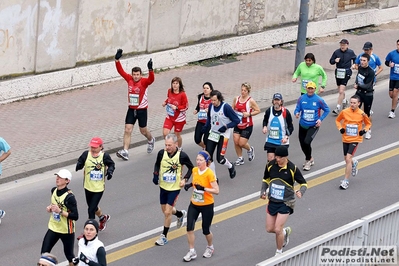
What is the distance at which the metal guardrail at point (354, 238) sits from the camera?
9290mm

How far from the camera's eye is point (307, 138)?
1562cm

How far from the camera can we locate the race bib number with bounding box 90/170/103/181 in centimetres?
1221

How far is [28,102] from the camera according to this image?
63.9 ft

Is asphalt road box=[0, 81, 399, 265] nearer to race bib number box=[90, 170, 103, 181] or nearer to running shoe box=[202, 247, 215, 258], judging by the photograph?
running shoe box=[202, 247, 215, 258]

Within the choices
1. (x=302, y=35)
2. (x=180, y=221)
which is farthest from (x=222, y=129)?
(x=302, y=35)

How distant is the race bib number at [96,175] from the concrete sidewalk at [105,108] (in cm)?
320

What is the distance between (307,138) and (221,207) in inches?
97.2

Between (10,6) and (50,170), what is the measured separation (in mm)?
4805

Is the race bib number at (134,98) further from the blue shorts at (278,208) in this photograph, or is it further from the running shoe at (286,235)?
the blue shorts at (278,208)

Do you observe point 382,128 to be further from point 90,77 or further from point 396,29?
point 396,29

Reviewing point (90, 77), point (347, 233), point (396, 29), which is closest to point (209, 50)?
point (90, 77)

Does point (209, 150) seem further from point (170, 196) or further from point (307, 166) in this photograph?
point (170, 196)

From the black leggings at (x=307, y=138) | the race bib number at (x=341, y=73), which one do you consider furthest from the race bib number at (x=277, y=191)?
the race bib number at (x=341, y=73)

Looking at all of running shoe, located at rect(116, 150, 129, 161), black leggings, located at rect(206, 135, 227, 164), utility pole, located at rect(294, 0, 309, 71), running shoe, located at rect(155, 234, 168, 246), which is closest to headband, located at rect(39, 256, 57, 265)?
running shoe, located at rect(155, 234, 168, 246)
